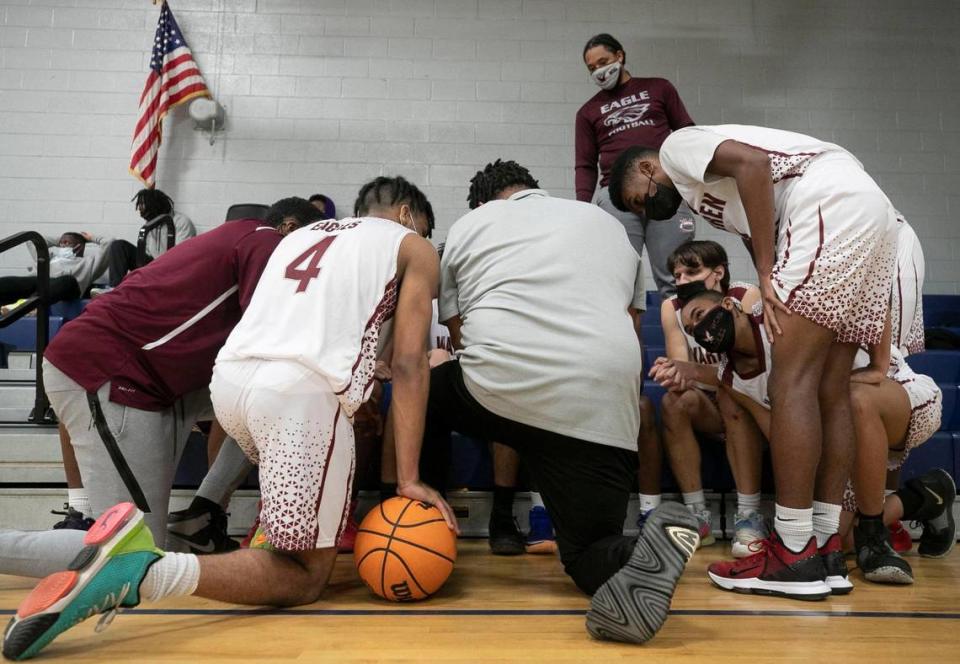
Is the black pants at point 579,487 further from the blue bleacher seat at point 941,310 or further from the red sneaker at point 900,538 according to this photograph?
the blue bleacher seat at point 941,310

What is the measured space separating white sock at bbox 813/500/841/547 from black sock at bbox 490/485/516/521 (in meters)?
1.02

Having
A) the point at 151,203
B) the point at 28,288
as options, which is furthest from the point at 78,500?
the point at 151,203

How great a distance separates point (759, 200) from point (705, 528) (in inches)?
51.1

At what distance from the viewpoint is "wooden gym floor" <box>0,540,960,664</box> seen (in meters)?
1.52

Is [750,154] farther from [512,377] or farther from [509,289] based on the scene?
[512,377]

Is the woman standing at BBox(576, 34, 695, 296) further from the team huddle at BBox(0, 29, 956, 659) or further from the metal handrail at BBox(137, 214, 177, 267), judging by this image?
the metal handrail at BBox(137, 214, 177, 267)

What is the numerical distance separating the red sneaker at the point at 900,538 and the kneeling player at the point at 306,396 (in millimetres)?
1811

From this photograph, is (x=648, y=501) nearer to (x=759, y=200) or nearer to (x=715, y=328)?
(x=715, y=328)

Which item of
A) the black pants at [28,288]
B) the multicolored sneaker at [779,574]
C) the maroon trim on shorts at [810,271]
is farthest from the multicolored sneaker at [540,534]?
the black pants at [28,288]

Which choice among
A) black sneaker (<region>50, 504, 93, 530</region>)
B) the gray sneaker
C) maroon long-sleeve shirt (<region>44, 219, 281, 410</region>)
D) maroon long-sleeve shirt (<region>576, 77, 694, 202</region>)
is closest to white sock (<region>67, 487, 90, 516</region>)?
black sneaker (<region>50, 504, 93, 530</region>)

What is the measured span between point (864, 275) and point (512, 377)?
1.03 m

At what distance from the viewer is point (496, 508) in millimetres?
2764

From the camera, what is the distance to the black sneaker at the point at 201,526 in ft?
8.21

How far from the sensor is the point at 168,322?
91.0 inches
